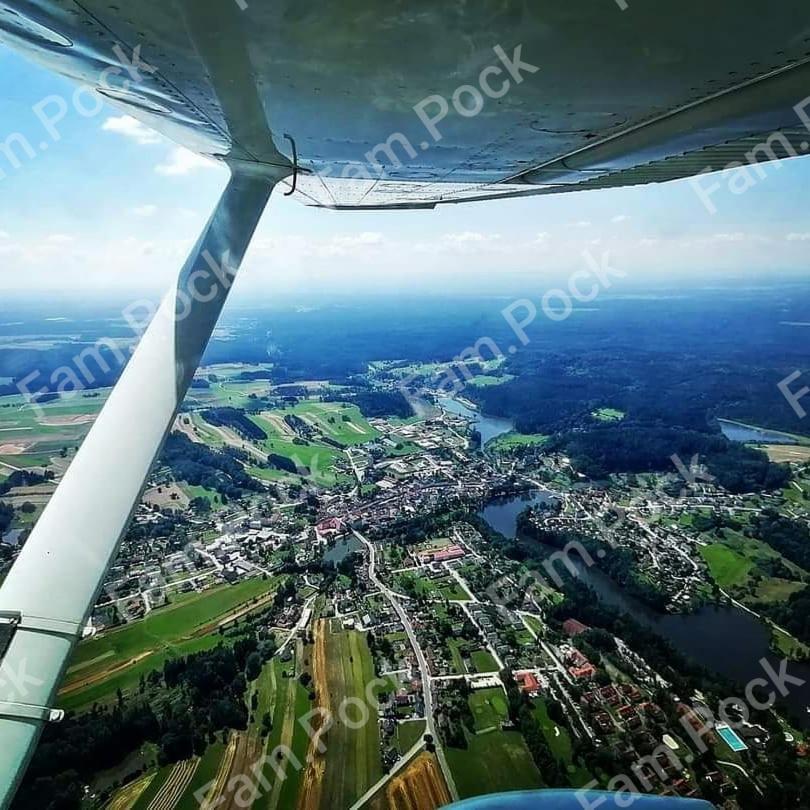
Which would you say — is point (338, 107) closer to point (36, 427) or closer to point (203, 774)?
point (203, 774)

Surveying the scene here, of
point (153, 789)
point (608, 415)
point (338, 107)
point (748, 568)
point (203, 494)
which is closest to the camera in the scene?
point (338, 107)

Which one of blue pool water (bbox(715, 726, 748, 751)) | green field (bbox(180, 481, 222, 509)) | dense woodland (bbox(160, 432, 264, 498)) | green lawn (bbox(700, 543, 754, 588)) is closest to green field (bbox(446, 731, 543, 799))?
blue pool water (bbox(715, 726, 748, 751))

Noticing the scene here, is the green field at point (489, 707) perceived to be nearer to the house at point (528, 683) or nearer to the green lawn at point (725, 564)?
the house at point (528, 683)

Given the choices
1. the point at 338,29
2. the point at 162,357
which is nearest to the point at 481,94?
the point at 338,29

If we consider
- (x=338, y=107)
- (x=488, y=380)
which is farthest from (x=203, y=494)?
(x=488, y=380)

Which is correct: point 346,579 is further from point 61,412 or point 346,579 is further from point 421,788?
point 61,412
